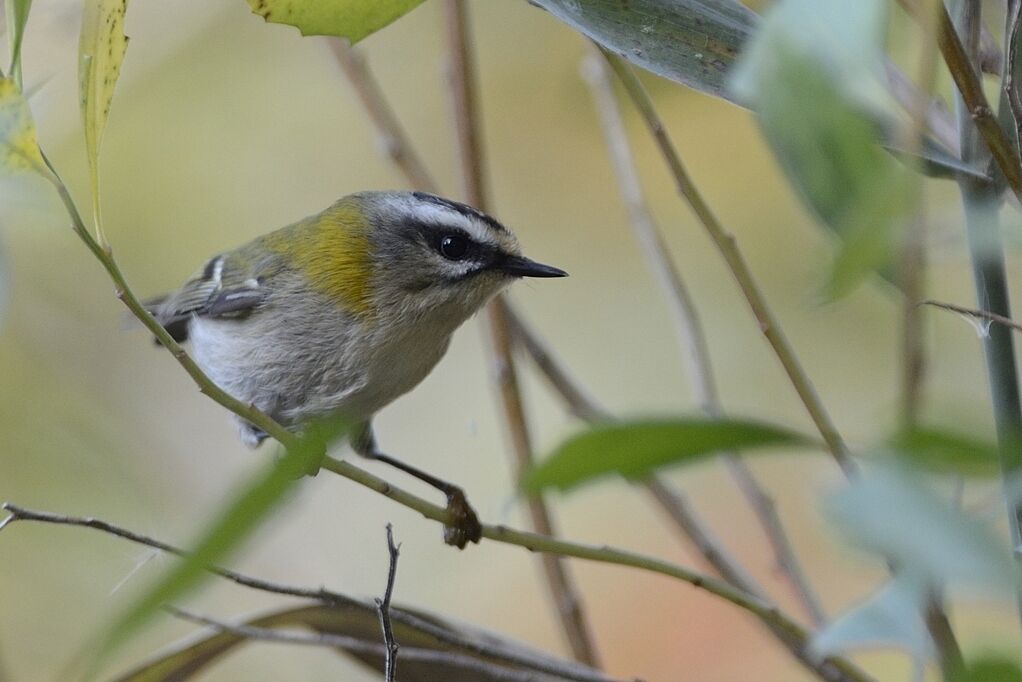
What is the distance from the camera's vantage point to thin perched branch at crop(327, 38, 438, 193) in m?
1.45

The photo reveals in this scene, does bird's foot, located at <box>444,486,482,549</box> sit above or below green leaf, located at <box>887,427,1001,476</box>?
below

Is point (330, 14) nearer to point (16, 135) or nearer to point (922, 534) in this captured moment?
point (16, 135)

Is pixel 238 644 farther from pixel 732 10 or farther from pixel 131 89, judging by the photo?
pixel 131 89

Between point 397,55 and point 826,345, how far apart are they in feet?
4.84

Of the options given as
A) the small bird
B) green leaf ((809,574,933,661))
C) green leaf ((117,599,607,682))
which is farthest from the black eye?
green leaf ((809,574,933,661))

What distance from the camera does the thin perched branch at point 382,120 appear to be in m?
1.45

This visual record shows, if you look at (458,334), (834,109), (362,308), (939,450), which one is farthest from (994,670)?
(458,334)

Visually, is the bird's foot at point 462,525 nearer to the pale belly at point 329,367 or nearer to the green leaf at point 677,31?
the pale belly at point 329,367

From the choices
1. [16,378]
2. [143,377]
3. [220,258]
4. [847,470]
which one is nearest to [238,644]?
[847,470]

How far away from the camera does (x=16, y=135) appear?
1.64ft

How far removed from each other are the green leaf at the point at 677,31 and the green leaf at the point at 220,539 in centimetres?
40

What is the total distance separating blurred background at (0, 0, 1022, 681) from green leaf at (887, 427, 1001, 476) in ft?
6.65

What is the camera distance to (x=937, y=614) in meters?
0.49

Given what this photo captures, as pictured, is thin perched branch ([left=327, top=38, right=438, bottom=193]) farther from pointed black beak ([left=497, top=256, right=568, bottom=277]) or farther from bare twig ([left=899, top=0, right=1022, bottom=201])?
bare twig ([left=899, top=0, right=1022, bottom=201])
